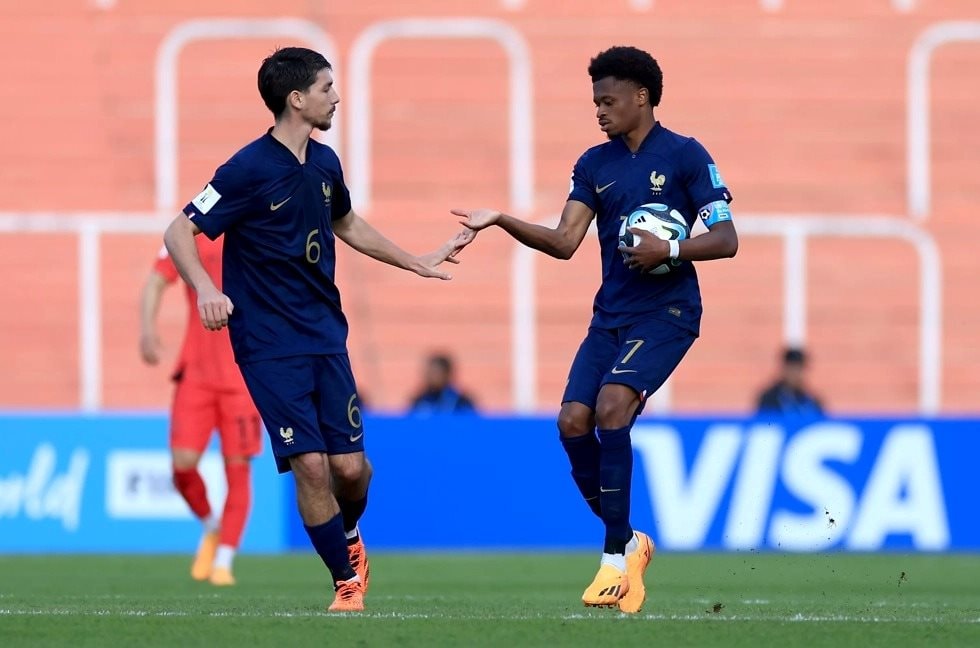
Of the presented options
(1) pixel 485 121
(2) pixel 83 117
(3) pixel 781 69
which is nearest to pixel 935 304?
(3) pixel 781 69

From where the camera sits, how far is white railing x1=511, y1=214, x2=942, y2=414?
16.0 metres

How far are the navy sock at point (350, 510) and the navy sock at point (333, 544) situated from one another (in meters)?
0.38

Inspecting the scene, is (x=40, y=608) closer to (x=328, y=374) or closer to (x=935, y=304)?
(x=328, y=374)

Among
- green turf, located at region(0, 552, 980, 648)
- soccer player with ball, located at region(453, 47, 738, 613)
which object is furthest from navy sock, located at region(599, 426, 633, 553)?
green turf, located at region(0, 552, 980, 648)

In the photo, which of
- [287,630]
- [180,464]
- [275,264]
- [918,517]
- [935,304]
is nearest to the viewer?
[287,630]

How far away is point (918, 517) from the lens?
13.3 meters

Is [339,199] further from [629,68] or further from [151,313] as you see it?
[151,313]

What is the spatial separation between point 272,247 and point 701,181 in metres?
1.74

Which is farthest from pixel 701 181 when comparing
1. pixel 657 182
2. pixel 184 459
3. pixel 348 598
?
pixel 184 459

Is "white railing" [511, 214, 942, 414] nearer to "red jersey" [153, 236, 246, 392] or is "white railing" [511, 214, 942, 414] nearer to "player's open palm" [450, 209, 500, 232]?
"red jersey" [153, 236, 246, 392]

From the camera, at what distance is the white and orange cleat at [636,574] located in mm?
7531

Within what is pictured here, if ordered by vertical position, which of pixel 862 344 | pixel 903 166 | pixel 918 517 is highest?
pixel 903 166

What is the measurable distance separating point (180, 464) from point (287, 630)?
14.1 ft

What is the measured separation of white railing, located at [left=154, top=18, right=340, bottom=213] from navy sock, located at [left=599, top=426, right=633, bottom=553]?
9166 mm
